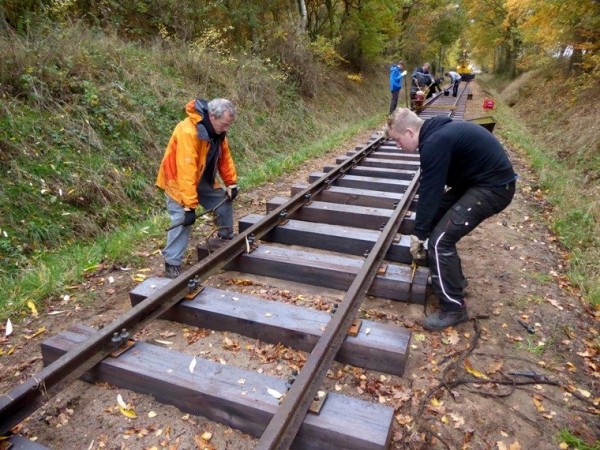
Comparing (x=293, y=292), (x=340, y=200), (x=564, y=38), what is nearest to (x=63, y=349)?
(x=293, y=292)

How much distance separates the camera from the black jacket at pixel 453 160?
3391 millimetres

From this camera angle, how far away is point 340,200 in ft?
20.1

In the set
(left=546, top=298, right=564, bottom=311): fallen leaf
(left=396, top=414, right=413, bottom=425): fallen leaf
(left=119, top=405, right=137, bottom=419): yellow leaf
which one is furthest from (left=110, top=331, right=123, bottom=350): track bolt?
(left=546, top=298, right=564, bottom=311): fallen leaf

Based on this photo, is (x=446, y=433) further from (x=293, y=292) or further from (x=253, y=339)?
(x=293, y=292)

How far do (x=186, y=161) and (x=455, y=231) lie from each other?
250cm

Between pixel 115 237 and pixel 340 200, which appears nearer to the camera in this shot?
pixel 115 237

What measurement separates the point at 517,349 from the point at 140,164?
5996 mm

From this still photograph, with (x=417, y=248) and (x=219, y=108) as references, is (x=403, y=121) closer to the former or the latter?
(x=417, y=248)

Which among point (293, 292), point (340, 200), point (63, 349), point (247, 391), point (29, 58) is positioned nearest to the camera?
point (247, 391)

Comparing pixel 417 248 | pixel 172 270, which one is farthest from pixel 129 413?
pixel 417 248

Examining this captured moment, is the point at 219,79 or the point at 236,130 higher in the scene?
the point at 219,79

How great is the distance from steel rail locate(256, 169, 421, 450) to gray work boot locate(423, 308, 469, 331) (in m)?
0.60

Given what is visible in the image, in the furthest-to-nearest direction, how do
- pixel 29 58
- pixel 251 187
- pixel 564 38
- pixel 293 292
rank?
pixel 564 38
pixel 251 187
pixel 29 58
pixel 293 292

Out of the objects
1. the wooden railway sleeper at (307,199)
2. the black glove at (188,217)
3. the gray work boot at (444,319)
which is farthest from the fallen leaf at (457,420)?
the wooden railway sleeper at (307,199)
